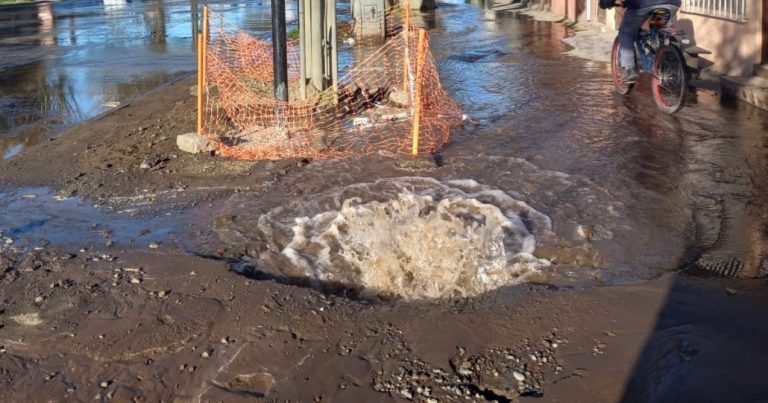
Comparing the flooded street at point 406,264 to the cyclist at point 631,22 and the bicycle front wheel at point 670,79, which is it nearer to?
the bicycle front wheel at point 670,79

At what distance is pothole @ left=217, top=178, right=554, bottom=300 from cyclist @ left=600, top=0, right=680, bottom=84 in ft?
13.9

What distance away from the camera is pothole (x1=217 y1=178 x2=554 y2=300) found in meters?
4.98

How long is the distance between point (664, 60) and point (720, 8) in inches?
144

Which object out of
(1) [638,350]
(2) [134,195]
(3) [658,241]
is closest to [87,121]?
(2) [134,195]

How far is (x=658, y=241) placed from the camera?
5277mm

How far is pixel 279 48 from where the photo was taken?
8.88 m

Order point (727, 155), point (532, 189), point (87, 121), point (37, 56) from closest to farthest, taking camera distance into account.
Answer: point (532, 189)
point (727, 155)
point (87, 121)
point (37, 56)

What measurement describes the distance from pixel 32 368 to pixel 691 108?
8.38m

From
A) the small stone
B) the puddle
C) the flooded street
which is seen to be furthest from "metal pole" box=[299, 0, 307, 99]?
the puddle

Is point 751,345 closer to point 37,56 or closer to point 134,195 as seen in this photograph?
point 134,195

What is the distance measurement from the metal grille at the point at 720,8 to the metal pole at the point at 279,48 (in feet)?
22.6

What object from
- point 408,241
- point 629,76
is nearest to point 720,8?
point 629,76

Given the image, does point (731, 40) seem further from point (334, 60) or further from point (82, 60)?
point (82, 60)

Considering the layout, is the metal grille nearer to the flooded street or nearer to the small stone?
the flooded street
